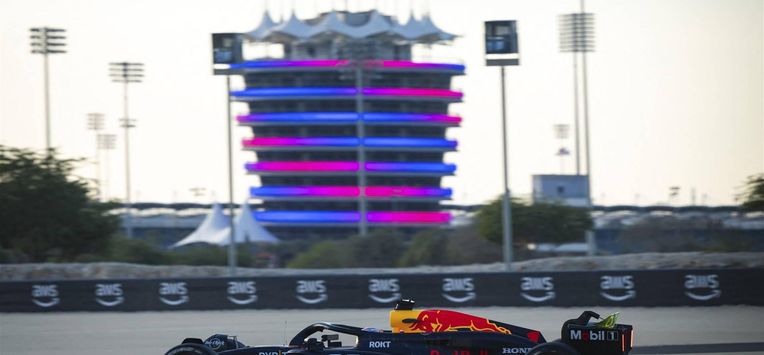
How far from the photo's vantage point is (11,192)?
44562mm

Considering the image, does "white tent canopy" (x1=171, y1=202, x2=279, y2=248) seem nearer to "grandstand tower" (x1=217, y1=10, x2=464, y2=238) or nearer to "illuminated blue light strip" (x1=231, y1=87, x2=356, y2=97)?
"grandstand tower" (x1=217, y1=10, x2=464, y2=238)

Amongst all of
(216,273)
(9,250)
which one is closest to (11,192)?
(9,250)

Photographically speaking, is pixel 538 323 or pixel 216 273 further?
pixel 216 273

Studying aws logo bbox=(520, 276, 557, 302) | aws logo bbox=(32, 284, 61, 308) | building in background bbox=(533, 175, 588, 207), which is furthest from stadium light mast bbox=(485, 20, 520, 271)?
building in background bbox=(533, 175, 588, 207)

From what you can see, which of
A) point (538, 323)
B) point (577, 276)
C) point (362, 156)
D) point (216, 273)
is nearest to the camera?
point (538, 323)

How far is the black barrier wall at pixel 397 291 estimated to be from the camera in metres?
24.9

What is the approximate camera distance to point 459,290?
1009 inches

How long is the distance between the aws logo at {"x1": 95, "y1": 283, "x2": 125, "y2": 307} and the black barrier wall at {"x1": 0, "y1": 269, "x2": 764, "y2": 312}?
0.02 m

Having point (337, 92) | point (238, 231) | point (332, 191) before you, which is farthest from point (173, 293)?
point (337, 92)

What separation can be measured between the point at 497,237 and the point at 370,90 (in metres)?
39.6

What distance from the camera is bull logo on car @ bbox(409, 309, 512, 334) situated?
14.1m

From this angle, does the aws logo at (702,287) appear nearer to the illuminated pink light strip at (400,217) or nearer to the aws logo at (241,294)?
the aws logo at (241,294)

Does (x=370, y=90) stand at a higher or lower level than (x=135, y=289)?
higher

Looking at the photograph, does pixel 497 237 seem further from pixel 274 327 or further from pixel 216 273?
pixel 274 327
